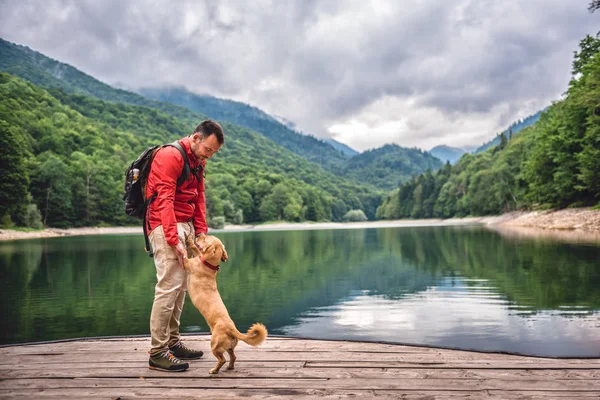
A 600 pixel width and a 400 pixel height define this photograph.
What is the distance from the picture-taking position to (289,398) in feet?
12.3

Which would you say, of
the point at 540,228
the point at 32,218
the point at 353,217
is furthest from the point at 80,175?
the point at 353,217

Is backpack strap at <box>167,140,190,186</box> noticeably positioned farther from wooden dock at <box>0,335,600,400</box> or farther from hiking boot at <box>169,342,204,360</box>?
wooden dock at <box>0,335,600,400</box>

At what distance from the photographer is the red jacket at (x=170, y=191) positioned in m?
4.65

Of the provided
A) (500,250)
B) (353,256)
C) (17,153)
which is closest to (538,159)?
(500,250)

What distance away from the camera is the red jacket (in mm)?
4648

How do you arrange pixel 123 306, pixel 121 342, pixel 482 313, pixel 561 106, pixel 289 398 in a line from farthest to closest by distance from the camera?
1. pixel 561 106
2. pixel 123 306
3. pixel 482 313
4. pixel 121 342
5. pixel 289 398

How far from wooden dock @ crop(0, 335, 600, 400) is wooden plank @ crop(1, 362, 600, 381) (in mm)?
11

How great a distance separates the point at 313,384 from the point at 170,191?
2.61m

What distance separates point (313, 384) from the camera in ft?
13.4

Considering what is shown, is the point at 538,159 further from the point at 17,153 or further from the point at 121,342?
the point at 17,153

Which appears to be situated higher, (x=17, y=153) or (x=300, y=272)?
(x=17, y=153)

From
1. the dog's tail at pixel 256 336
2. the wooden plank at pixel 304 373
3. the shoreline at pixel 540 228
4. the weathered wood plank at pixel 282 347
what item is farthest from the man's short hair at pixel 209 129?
the shoreline at pixel 540 228

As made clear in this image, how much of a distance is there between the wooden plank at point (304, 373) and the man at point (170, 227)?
10.3 inches

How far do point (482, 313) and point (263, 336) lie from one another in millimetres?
9351
